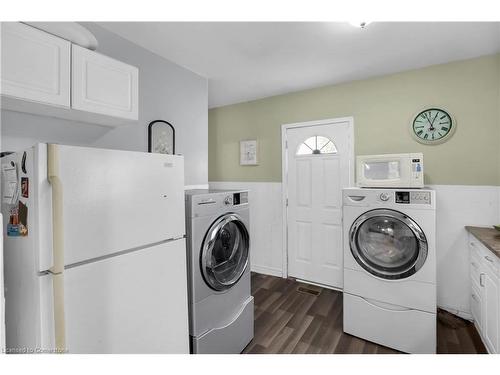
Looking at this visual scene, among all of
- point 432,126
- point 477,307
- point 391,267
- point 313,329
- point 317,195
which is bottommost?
point 313,329

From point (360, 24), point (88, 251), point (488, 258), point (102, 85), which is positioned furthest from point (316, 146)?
point (88, 251)

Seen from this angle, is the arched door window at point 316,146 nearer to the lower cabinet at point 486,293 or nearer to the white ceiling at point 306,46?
the white ceiling at point 306,46

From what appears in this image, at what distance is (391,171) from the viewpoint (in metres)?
2.21

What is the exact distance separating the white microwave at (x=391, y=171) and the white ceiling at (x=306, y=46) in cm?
93

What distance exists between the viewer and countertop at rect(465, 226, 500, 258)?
63.6 inches

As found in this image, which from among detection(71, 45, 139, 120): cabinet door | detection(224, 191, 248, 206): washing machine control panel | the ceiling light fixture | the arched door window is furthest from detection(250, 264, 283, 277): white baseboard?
the ceiling light fixture

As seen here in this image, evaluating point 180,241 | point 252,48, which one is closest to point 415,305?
point 180,241

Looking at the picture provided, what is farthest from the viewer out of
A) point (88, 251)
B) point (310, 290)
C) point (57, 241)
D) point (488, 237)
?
point (310, 290)

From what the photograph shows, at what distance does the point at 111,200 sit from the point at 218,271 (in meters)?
1.01

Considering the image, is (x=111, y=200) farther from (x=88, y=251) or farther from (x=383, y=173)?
(x=383, y=173)

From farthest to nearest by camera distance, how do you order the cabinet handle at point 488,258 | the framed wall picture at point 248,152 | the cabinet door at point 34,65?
the framed wall picture at point 248,152, the cabinet handle at point 488,258, the cabinet door at point 34,65

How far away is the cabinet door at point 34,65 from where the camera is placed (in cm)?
113

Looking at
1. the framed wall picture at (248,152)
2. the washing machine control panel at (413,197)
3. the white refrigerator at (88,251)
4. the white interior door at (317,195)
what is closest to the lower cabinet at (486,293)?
the washing machine control panel at (413,197)

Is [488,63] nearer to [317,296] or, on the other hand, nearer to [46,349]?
[317,296]
